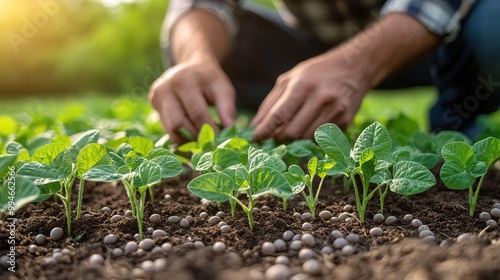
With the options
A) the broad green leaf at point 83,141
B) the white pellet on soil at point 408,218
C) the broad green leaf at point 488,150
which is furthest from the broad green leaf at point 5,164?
the broad green leaf at point 488,150

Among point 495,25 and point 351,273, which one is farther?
point 495,25

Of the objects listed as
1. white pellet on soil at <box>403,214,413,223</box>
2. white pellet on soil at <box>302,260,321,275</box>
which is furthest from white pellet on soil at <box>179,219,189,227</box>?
white pellet on soil at <box>403,214,413,223</box>

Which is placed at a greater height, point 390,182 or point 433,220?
point 390,182

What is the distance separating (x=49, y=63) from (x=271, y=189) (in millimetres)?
16501

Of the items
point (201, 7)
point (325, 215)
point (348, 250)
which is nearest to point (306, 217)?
point (325, 215)

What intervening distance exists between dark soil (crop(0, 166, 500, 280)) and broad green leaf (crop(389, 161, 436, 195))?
0.10m

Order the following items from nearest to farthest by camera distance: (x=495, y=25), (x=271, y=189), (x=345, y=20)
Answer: (x=271, y=189)
(x=495, y=25)
(x=345, y=20)

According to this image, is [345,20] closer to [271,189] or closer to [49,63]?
[271,189]

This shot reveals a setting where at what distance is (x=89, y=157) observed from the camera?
51.8 inches

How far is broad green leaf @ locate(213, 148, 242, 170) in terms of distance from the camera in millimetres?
1463

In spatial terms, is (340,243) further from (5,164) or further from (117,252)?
(5,164)

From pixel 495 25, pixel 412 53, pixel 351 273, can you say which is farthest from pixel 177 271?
pixel 495 25

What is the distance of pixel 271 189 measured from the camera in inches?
45.6

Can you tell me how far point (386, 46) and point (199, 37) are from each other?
91cm
